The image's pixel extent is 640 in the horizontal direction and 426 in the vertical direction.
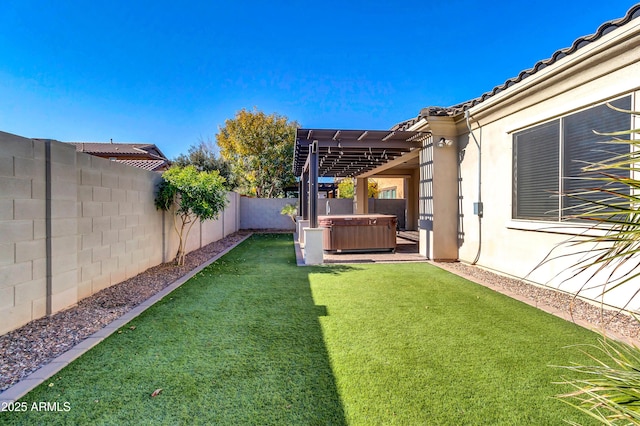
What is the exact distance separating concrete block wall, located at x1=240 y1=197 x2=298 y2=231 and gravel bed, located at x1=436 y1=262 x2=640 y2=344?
12.4 metres

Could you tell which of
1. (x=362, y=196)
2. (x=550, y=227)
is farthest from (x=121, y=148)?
(x=550, y=227)

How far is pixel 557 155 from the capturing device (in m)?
5.48

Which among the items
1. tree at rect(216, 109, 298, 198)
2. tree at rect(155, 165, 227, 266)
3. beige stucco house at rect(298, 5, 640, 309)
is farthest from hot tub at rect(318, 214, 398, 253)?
tree at rect(216, 109, 298, 198)

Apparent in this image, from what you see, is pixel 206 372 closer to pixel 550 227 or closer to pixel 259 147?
pixel 550 227

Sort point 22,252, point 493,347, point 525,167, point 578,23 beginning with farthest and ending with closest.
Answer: point 578,23 < point 525,167 < point 22,252 < point 493,347

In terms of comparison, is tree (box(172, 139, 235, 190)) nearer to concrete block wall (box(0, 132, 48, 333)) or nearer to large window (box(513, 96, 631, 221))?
concrete block wall (box(0, 132, 48, 333))

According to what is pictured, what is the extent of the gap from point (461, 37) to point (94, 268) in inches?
537

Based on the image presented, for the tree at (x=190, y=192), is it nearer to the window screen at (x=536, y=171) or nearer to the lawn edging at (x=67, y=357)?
the lawn edging at (x=67, y=357)

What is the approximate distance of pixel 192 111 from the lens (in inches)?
862

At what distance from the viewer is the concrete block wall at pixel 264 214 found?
1850 centimetres

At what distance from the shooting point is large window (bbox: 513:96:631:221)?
4.70 m

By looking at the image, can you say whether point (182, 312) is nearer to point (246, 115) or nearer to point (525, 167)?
point (525, 167)

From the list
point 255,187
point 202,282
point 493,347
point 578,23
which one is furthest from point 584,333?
point 255,187

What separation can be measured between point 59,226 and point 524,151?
312 inches
